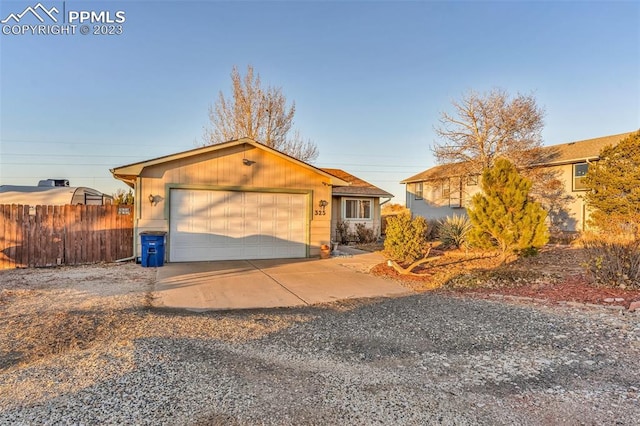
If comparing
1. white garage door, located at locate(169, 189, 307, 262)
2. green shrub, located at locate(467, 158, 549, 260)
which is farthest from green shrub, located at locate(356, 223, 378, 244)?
green shrub, located at locate(467, 158, 549, 260)

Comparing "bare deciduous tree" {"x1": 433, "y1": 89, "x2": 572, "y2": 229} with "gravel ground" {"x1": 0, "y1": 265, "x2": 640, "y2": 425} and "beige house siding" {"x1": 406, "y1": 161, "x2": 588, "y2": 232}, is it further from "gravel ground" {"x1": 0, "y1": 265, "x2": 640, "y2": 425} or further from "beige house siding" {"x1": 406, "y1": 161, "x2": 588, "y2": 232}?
"gravel ground" {"x1": 0, "y1": 265, "x2": 640, "y2": 425}

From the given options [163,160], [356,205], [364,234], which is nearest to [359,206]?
[356,205]

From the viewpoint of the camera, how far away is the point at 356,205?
1731 centimetres

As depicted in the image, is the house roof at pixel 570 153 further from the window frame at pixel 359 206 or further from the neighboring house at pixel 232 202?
the neighboring house at pixel 232 202

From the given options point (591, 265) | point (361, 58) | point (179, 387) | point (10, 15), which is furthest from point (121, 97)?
point (591, 265)

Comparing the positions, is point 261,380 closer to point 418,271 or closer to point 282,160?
point 418,271

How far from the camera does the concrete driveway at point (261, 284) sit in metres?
6.10

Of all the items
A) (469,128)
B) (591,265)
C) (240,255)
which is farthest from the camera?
(469,128)

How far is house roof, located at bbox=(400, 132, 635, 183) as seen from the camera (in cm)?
1733

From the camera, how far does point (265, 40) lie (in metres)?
13.7

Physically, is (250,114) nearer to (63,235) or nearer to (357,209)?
(357,209)

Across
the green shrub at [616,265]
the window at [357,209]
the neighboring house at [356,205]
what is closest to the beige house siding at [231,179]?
the neighboring house at [356,205]

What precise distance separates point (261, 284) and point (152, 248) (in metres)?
3.97

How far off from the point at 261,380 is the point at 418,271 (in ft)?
22.3
